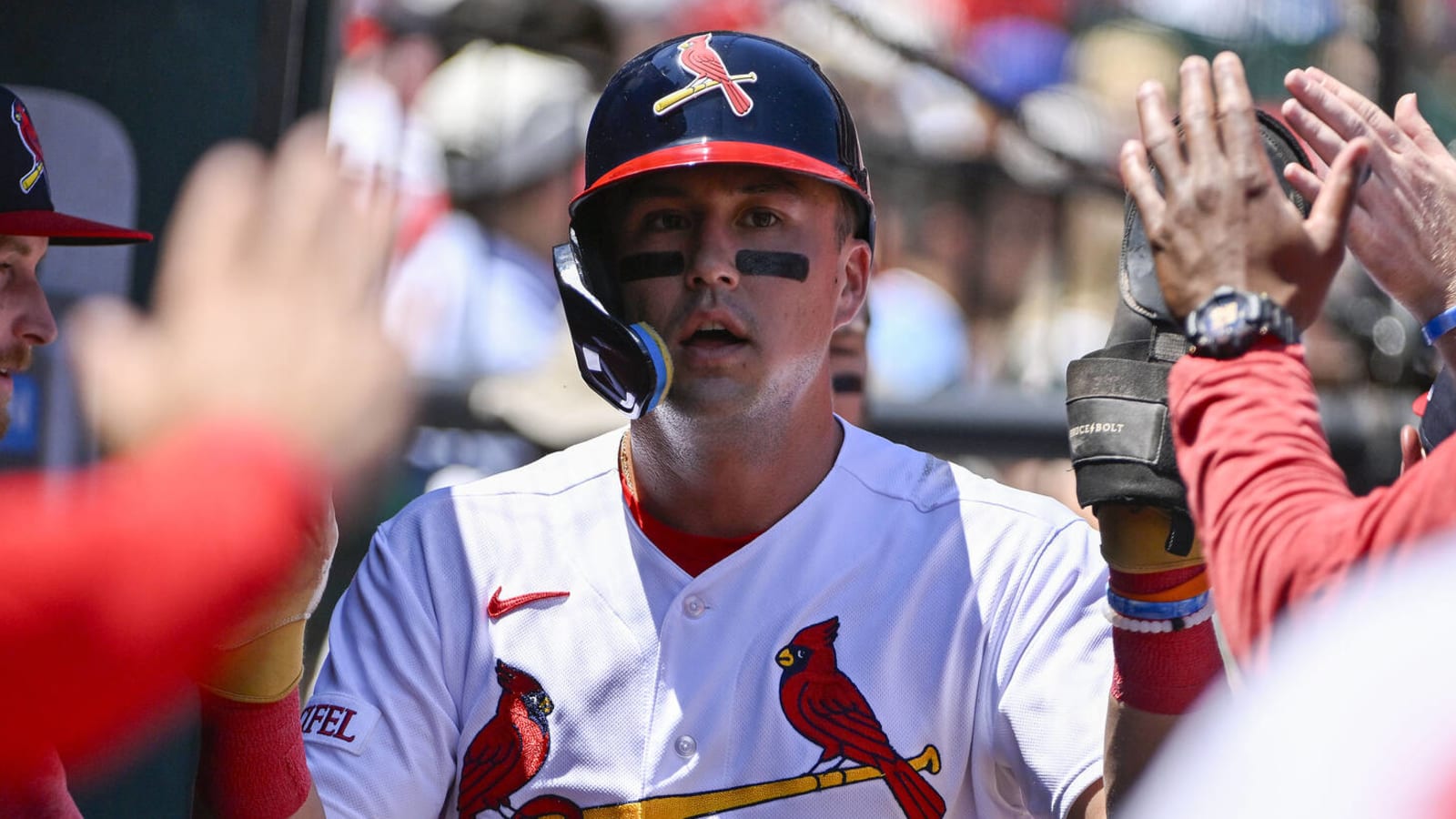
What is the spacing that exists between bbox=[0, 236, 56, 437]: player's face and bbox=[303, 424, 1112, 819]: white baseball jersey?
0.65m

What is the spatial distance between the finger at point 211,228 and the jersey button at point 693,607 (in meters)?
1.30

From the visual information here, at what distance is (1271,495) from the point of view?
5.08ft

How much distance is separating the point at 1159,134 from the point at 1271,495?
487mm

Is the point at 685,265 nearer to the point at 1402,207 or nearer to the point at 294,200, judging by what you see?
the point at 1402,207

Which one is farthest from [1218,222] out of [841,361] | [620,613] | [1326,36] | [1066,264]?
[1326,36]

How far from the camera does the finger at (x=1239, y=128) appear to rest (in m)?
1.69

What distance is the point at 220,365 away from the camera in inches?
52.1

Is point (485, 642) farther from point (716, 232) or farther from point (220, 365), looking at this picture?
point (220, 365)

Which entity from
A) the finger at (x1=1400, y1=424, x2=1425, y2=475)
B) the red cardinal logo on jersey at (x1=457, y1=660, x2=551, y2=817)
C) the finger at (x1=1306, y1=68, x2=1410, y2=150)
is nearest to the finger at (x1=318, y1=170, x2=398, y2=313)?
the red cardinal logo on jersey at (x1=457, y1=660, x2=551, y2=817)

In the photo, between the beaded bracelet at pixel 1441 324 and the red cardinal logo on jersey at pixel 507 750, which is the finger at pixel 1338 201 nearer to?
the beaded bracelet at pixel 1441 324

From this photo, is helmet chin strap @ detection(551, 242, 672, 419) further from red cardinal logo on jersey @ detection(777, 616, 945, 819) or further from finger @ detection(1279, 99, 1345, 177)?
finger @ detection(1279, 99, 1345, 177)

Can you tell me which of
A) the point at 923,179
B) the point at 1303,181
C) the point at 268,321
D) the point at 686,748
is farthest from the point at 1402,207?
the point at 923,179

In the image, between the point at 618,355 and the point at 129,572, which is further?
the point at 618,355

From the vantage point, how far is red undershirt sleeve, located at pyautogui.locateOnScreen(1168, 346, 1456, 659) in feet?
4.66
